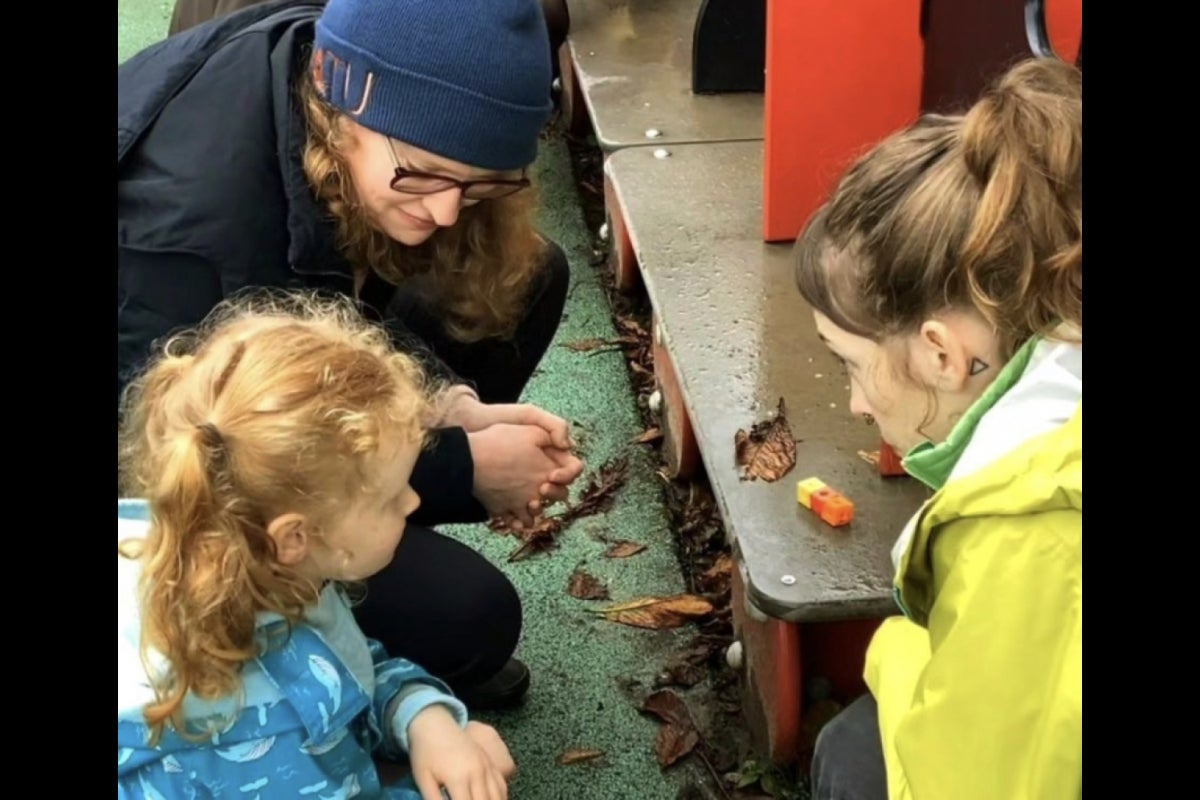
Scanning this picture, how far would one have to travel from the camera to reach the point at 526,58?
5.00 ft

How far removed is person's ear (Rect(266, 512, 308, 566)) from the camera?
4.20 ft

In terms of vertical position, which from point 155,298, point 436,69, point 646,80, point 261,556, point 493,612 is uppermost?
point 436,69

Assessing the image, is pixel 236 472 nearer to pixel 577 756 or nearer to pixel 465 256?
pixel 465 256

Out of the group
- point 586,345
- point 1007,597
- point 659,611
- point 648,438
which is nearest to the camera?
point 1007,597

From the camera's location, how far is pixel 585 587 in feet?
7.21

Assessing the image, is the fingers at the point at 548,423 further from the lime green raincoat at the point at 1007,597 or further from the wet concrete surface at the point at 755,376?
the lime green raincoat at the point at 1007,597

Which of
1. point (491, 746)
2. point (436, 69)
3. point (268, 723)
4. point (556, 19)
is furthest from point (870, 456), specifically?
point (556, 19)

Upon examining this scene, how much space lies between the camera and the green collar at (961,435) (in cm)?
121

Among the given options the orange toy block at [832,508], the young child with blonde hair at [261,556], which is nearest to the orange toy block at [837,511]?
the orange toy block at [832,508]

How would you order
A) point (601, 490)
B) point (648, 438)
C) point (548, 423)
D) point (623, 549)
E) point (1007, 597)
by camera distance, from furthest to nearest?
point (648, 438)
point (601, 490)
point (623, 549)
point (548, 423)
point (1007, 597)

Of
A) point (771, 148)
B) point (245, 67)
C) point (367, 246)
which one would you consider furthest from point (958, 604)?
point (771, 148)

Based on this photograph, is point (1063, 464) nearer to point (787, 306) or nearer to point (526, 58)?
point (526, 58)

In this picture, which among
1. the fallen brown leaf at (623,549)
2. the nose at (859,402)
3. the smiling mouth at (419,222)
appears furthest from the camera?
the fallen brown leaf at (623,549)

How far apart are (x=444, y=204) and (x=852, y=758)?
29.8 inches
